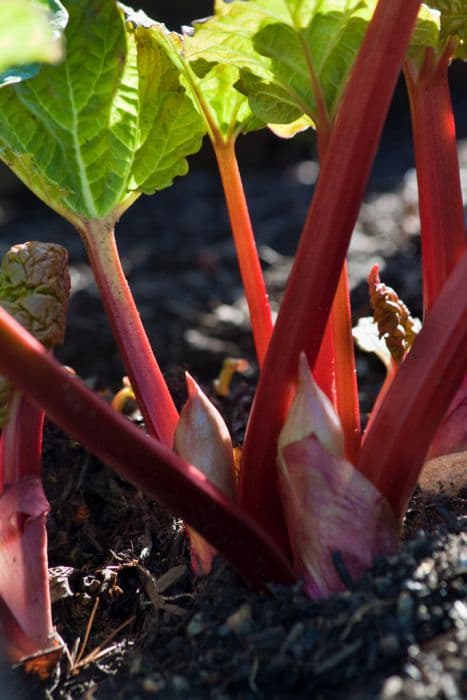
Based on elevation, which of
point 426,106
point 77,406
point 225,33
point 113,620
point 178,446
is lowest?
point 113,620

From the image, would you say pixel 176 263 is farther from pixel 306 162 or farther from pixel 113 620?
pixel 113 620

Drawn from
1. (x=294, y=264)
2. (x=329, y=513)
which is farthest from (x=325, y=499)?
(x=294, y=264)

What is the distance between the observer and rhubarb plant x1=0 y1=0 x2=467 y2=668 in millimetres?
1210

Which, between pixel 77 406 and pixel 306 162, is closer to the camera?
pixel 77 406

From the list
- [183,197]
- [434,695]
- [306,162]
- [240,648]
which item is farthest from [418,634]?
[306,162]

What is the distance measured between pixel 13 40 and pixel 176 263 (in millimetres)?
3009

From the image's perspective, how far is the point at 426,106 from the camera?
59.2 inches

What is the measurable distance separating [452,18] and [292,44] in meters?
0.28

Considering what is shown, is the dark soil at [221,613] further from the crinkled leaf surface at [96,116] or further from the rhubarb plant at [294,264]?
the crinkled leaf surface at [96,116]

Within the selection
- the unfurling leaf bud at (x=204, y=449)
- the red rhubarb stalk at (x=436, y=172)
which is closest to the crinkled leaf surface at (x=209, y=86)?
the red rhubarb stalk at (x=436, y=172)

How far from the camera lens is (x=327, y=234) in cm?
126

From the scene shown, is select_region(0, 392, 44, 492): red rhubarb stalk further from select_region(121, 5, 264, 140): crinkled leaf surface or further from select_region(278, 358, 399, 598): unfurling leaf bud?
select_region(121, 5, 264, 140): crinkled leaf surface

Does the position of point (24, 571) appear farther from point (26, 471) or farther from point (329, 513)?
point (329, 513)

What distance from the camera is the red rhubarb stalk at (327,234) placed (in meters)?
1.22
